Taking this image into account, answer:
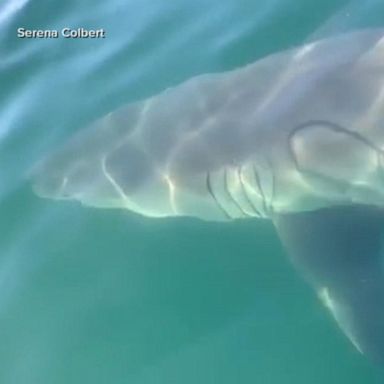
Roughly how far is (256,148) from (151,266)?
2.27 ft

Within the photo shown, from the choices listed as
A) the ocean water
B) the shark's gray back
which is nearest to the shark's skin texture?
the shark's gray back

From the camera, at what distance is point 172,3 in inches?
230

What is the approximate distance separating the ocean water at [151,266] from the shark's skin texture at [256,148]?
11 cm

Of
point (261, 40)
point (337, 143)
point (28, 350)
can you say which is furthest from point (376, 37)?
point (28, 350)

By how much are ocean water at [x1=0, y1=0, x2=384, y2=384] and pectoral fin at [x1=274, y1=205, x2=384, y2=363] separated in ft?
0.23

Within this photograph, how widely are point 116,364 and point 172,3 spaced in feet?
8.98

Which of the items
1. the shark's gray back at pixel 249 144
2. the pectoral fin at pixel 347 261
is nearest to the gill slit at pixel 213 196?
the shark's gray back at pixel 249 144

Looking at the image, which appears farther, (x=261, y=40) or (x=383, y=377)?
(x=261, y=40)

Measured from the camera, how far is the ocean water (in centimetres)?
372

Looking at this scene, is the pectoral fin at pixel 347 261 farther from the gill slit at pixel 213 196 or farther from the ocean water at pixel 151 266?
the gill slit at pixel 213 196

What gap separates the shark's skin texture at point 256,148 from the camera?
4109 millimetres

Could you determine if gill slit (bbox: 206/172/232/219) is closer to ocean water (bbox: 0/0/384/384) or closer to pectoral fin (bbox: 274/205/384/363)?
ocean water (bbox: 0/0/384/384)

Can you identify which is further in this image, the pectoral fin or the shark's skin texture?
the shark's skin texture

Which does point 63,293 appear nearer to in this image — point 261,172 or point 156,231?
point 156,231
